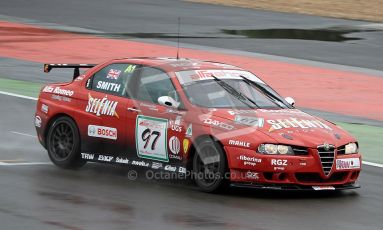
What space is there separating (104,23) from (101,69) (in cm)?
2217

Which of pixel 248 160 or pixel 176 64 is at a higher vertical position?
pixel 176 64

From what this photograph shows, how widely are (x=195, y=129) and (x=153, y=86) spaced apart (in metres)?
1.06

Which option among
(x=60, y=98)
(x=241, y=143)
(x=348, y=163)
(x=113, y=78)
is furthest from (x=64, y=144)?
(x=348, y=163)

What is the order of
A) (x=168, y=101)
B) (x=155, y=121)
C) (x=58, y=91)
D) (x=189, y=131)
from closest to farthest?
1. (x=189, y=131)
2. (x=168, y=101)
3. (x=155, y=121)
4. (x=58, y=91)

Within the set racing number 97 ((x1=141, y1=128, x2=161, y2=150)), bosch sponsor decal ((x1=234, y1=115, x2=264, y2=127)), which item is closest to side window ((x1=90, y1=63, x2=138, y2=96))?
racing number 97 ((x1=141, y1=128, x2=161, y2=150))

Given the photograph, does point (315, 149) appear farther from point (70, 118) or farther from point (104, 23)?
point (104, 23)

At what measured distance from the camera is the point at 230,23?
118ft

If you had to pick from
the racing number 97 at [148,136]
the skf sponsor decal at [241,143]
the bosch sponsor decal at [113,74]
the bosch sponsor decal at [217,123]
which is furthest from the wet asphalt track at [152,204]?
the bosch sponsor decal at [113,74]

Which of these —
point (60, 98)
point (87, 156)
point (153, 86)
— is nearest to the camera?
point (153, 86)

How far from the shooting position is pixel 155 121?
1184 centimetres

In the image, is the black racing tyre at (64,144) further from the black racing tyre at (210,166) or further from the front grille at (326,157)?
the front grille at (326,157)

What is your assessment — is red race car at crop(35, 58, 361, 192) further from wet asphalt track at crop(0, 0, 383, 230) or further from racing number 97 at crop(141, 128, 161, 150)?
wet asphalt track at crop(0, 0, 383, 230)

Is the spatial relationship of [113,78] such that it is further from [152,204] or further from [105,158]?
[152,204]

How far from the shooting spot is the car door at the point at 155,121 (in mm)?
11641
